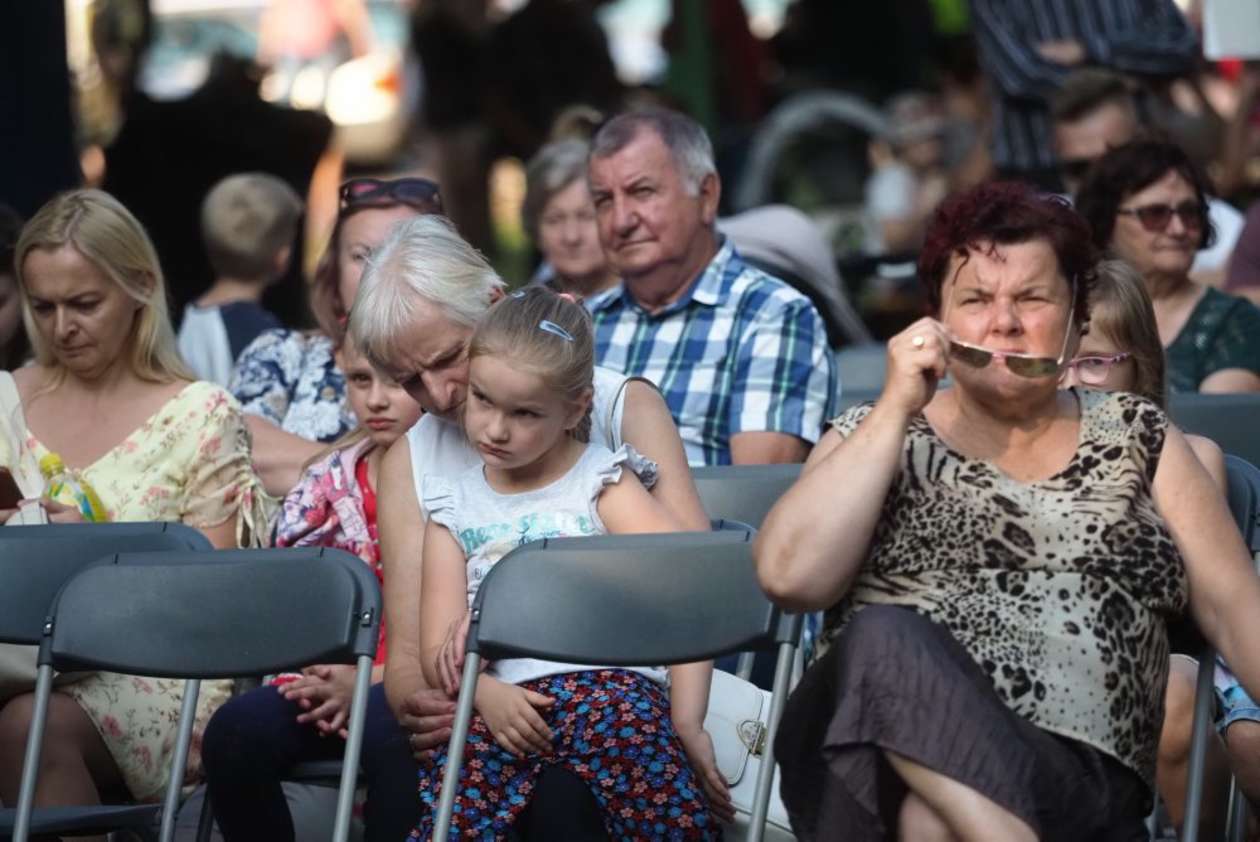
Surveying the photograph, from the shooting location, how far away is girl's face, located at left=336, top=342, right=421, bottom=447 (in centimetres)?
486

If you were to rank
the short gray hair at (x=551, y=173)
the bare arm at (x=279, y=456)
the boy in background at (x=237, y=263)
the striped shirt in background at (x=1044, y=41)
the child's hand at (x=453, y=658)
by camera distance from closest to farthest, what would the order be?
the child's hand at (x=453, y=658), the bare arm at (x=279, y=456), the short gray hair at (x=551, y=173), the boy in background at (x=237, y=263), the striped shirt in background at (x=1044, y=41)

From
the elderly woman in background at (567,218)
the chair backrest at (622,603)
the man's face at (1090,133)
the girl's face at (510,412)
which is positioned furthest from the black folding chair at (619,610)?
the man's face at (1090,133)

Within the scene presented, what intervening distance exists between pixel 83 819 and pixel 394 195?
204 cm

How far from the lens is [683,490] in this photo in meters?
4.38

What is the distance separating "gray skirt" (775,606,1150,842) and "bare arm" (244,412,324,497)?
7.48 feet

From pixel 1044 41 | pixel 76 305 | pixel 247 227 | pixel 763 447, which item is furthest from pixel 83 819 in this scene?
pixel 1044 41


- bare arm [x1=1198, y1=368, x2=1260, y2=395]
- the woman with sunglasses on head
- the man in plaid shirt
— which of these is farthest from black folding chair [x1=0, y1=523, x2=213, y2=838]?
bare arm [x1=1198, y1=368, x2=1260, y2=395]

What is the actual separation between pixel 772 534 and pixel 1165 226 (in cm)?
263

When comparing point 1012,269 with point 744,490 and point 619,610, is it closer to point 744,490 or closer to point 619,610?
point 619,610

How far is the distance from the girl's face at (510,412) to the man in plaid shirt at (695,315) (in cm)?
134

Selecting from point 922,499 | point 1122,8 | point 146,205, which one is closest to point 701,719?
point 922,499

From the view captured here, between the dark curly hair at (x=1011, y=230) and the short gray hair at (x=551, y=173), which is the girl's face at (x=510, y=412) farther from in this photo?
the short gray hair at (x=551, y=173)

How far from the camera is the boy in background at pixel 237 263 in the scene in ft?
23.3

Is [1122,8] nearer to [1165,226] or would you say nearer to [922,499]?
[1165,226]
